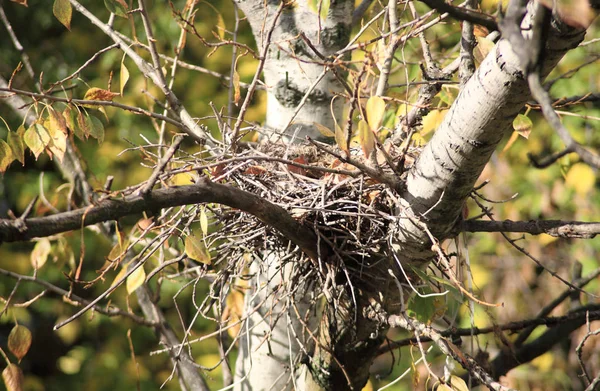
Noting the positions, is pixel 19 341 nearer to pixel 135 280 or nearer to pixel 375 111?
pixel 135 280

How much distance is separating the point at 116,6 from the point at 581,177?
313 cm

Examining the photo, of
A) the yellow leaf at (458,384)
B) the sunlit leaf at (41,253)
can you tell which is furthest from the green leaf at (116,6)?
the yellow leaf at (458,384)

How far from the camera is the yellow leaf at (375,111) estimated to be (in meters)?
1.22

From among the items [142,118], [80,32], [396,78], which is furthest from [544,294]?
[80,32]

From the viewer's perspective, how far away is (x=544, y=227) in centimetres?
144

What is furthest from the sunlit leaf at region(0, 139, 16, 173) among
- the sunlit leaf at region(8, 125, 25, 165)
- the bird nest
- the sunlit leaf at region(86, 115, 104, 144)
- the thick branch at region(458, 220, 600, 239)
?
the thick branch at region(458, 220, 600, 239)

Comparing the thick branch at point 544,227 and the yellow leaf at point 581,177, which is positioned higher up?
the thick branch at point 544,227

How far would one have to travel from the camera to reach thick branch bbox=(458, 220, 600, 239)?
1364 mm

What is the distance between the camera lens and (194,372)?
2217mm

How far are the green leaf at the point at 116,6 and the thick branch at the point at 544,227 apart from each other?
114 cm

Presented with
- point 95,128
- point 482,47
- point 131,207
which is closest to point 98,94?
point 95,128

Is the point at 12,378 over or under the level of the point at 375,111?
under

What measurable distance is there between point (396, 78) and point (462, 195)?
320 centimetres

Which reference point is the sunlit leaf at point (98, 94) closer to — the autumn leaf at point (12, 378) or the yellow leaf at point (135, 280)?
the yellow leaf at point (135, 280)
